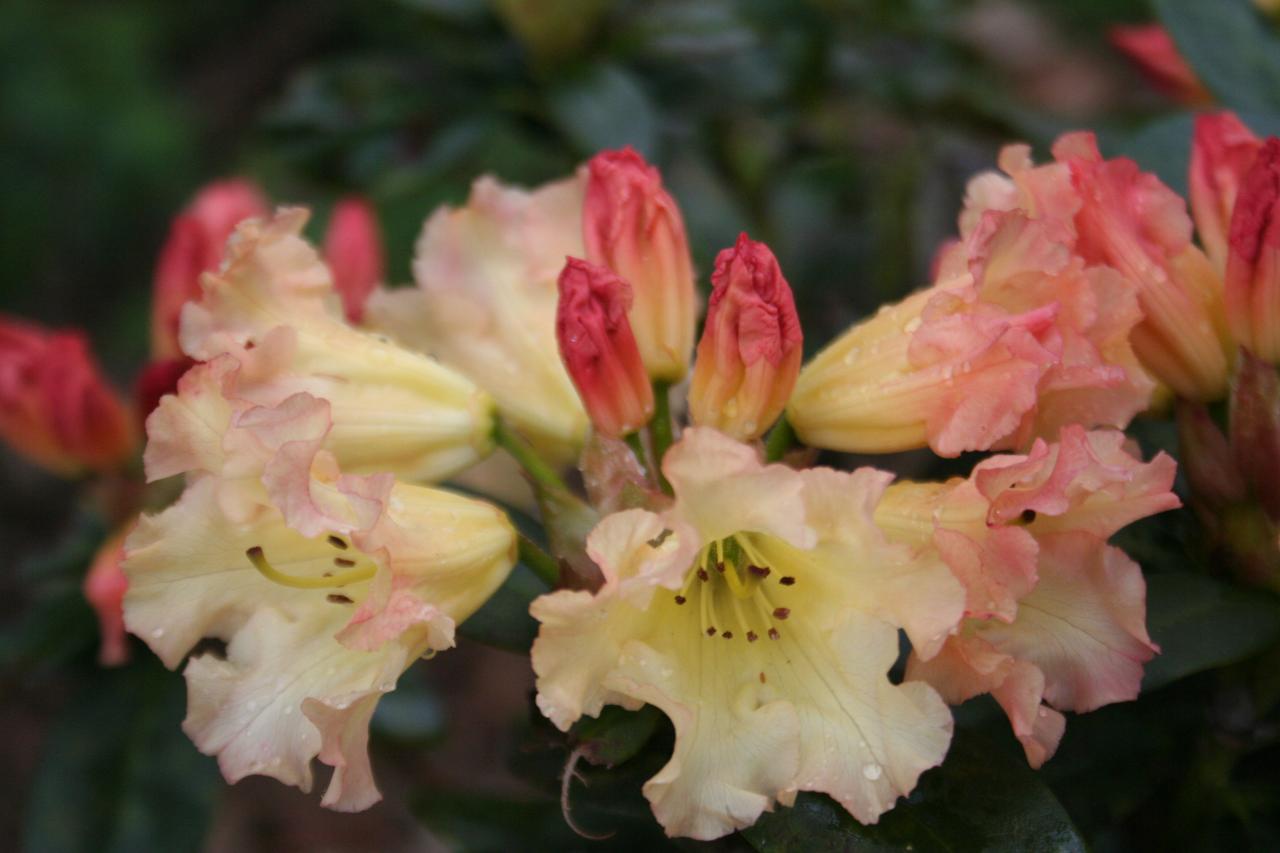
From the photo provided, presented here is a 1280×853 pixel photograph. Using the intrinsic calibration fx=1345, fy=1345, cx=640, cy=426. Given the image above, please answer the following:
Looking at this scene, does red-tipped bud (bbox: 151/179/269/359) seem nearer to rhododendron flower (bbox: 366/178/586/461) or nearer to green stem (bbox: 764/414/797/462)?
rhododendron flower (bbox: 366/178/586/461)

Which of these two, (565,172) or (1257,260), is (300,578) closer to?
(1257,260)

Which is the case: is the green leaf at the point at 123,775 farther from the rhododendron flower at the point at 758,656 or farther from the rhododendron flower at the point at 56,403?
the rhododendron flower at the point at 758,656

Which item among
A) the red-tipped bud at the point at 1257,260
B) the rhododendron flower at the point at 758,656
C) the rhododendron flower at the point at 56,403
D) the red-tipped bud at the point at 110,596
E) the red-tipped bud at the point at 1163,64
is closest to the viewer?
the rhododendron flower at the point at 758,656

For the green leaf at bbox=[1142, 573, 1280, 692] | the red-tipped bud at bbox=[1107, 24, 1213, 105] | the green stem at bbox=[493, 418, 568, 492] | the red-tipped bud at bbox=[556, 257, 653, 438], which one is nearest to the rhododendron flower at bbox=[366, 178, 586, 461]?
the green stem at bbox=[493, 418, 568, 492]

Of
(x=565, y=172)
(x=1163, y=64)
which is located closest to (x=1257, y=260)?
(x=1163, y=64)

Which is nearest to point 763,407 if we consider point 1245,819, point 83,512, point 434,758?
point 1245,819

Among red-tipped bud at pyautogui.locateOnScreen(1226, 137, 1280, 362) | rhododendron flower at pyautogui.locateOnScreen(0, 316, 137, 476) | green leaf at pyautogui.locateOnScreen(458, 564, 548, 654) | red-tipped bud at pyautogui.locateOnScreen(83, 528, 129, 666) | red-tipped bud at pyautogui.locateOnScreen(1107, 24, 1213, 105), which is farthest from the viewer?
red-tipped bud at pyautogui.locateOnScreen(1107, 24, 1213, 105)

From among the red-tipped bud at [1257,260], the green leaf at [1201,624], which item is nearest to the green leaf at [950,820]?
the green leaf at [1201,624]
